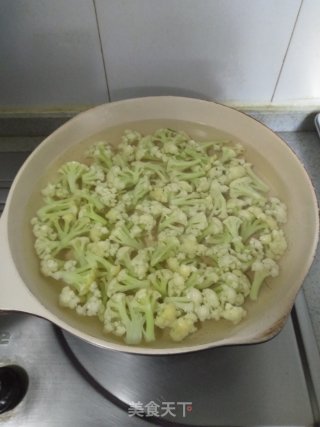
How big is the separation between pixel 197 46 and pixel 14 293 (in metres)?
0.66

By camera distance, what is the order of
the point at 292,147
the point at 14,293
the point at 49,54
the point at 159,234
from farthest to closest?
the point at 292,147
the point at 49,54
the point at 159,234
the point at 14,293

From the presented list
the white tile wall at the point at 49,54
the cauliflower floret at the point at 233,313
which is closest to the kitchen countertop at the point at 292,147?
the white tile wall at the point at 49,54

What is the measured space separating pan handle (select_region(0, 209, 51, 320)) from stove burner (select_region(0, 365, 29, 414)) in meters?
0.12

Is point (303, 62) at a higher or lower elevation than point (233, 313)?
higher

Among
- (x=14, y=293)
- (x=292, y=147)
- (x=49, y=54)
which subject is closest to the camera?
(x=14, y=293)

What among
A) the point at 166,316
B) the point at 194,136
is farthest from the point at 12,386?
the point at 194,136

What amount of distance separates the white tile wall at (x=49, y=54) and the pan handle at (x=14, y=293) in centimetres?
49

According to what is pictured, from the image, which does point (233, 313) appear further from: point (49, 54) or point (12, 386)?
point (49, 54)

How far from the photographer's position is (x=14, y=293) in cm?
67

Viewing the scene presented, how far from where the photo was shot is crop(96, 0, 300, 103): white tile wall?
0.85 m

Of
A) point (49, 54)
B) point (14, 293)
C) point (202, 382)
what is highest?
point (49, 54)

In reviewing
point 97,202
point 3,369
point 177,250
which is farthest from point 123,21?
point 3,369

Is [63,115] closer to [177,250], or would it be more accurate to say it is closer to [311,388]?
[177,250]

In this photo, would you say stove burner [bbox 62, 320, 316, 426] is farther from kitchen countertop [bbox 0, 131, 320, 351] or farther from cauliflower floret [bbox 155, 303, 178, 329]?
kitchen countertop [bbox 0, 131, 320, 351]
